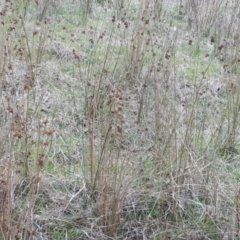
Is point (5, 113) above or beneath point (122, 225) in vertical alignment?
above

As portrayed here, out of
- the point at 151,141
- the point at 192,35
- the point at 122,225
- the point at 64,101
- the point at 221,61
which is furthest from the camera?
the point at 192,35

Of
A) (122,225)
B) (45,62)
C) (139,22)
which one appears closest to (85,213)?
(122,225)

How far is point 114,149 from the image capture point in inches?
105

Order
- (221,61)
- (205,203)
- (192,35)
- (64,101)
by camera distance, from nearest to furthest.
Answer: (205,203) → (64,101) → (221,61) → (192,35)

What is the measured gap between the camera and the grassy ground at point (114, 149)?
2.29 m

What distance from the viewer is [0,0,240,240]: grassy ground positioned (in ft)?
7.51

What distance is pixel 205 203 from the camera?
2.49m

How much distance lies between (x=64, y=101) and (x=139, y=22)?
0.96m

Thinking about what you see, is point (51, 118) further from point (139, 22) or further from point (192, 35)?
point (192, 35)

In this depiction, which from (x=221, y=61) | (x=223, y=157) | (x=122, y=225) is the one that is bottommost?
(x=122, y=225)

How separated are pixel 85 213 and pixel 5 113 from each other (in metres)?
0.83

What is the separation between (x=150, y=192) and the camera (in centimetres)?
245

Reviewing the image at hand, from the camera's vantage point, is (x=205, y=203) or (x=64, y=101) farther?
(x=64, y=101)

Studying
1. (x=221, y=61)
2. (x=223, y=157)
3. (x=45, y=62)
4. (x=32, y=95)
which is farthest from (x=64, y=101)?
(x=221, y=61)
